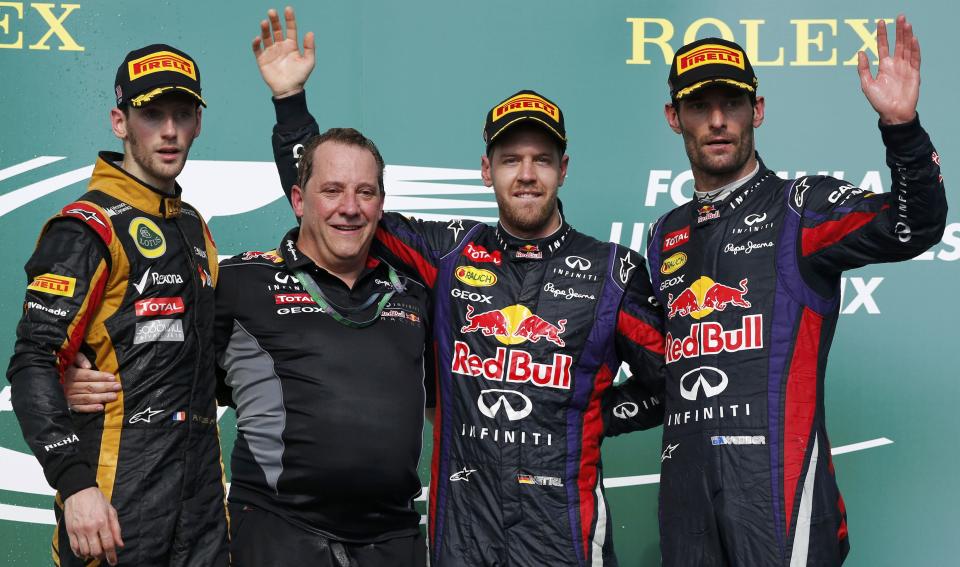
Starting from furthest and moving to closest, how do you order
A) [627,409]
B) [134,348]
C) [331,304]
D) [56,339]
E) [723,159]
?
[627,409]
[723,159]
[331,304]
[134,348]
[56,339]

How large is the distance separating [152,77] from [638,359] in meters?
1.50

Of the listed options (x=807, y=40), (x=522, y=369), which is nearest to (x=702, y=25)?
(x=807, y=40)

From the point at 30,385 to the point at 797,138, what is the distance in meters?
2.82

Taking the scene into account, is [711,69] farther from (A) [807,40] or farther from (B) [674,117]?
(A) [807,40]

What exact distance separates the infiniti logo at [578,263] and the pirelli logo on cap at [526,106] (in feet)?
1.33

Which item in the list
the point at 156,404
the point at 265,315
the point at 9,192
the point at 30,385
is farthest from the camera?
the point at 9,192

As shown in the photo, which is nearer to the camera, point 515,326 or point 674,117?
point 515,326

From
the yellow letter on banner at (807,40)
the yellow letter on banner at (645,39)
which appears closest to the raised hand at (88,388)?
the yellow letter on banner at (645,39)

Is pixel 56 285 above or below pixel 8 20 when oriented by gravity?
below

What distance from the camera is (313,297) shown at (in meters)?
2.56

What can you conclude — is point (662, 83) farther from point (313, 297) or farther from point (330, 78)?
point (313, 297)

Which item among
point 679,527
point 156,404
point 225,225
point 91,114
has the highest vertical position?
point 91,114

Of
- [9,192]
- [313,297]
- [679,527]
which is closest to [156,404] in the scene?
[313,297]

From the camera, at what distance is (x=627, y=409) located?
113 inches
